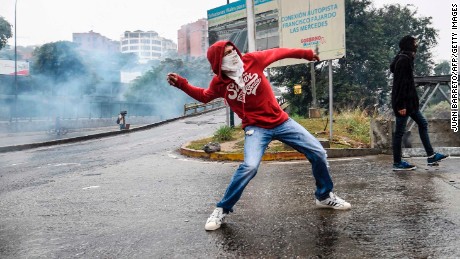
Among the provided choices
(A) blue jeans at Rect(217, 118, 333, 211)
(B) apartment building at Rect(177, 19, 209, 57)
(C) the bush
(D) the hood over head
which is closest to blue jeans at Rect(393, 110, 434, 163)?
(A) blue jeans at Rect(217, 118, 333, 211)

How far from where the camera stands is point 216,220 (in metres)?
3.68

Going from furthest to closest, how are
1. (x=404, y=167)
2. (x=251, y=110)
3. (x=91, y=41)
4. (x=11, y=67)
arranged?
(x=91, y=41)
(x=11, y=67)
(x=404, y=167)
(x=251, y=110)

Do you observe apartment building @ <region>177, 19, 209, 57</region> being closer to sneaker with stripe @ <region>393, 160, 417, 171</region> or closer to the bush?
the bush

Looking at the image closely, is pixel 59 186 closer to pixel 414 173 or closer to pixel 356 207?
pixel 356 207

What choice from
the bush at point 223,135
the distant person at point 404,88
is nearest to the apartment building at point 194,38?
the bush at point 223,135

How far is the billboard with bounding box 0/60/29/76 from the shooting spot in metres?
48.5

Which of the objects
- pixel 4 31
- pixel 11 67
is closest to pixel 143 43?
pixel 4 31

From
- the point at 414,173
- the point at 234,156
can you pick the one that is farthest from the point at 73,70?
the point at 414,173

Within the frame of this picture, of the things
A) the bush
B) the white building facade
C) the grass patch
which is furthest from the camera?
the white building facade

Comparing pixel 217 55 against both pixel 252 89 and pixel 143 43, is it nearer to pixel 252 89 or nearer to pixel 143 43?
pixel 252 89

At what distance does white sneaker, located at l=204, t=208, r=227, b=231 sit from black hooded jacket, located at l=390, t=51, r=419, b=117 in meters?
3.64

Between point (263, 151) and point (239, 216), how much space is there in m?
0.69

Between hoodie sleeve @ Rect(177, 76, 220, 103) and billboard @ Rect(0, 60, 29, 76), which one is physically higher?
billboard @ Rect(0, 60, 29, 76)

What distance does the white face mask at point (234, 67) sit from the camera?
381cm
